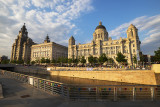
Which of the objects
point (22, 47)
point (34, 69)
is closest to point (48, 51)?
point (34, 69)

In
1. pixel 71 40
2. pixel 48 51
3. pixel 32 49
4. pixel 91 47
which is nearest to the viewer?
pixel 91 47

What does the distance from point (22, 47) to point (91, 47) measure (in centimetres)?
10956

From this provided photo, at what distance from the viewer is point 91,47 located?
8175 centimetres

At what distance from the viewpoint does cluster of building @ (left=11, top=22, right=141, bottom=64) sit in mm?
69438

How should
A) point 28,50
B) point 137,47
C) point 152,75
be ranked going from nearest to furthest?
1. point 152,75
2. point 137,47
3. point 28,50

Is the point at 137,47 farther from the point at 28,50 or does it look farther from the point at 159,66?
the point at 28,50

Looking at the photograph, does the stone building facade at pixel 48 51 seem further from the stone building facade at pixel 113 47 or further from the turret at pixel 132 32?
the turret at pixel 132 32

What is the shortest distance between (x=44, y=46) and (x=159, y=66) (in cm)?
9798

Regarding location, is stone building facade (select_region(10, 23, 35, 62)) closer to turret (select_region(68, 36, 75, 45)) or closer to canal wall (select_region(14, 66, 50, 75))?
canal wall (select_region(14, 66, 50, 75))

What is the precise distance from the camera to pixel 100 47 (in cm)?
7919

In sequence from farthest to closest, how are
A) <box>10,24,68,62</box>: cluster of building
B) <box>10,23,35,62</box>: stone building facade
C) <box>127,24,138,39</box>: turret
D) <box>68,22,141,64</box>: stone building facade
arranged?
<box>10,23,35,62</box>: stone building facade, <box>10,24,68,62</box>: cluster of building, <box>127,24,138,39</box>: turret, <box>68,22,141,64</box>: stone building facade

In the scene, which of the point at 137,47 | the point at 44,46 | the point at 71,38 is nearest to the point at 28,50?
the point at 44,46

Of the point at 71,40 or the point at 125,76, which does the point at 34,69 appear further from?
the point at 125,76

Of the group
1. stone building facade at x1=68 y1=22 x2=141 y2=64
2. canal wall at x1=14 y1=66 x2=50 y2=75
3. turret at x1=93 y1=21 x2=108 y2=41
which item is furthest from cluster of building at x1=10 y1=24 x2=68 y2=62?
turret at x1=93 y1=21 x2=108 y2=41
